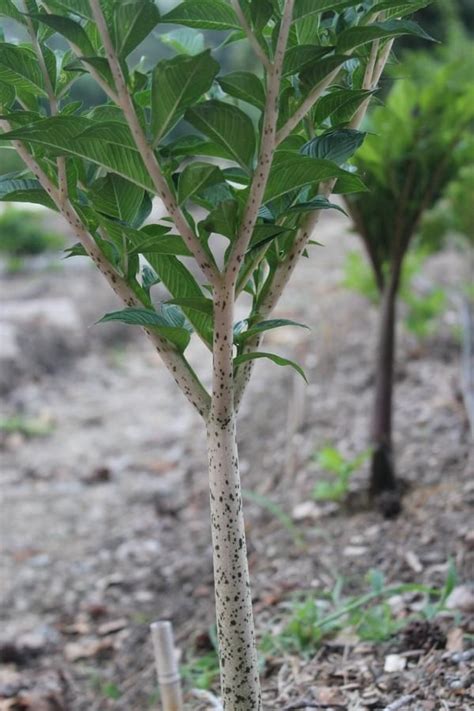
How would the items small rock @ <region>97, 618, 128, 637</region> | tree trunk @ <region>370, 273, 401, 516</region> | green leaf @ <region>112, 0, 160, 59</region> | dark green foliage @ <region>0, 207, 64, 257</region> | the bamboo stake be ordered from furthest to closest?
1. dark green foliage @ <region>0, 207, 64, 257</region>
2. tree trunk @ <region>370, 273, 401, 516</region>
3. small rock @ <region>97, 618, 128, 637</region>
4. the bamboo stake
5. green leaf @ <region>112, 0, 160, 59</region>

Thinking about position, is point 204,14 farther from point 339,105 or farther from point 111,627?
point 111,627

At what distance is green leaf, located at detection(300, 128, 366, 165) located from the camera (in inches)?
35.8

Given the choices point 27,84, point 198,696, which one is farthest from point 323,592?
point 27,84

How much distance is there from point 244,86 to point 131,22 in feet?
0.43

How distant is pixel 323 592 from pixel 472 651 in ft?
1.62

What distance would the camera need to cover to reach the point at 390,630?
1.42 metres

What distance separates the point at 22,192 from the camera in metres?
0.96

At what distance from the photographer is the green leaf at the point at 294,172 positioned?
85cm

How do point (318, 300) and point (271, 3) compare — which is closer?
point (271, 3)

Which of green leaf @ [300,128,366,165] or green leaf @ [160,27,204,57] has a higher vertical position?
green leaf @ [160,27,204,57]

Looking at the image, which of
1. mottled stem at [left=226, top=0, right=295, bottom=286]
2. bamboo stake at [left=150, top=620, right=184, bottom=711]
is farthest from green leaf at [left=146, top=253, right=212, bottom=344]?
bamboo stake at [left=150, top=620, right=184, bottom=711]

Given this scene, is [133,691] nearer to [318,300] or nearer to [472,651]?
[472,651]

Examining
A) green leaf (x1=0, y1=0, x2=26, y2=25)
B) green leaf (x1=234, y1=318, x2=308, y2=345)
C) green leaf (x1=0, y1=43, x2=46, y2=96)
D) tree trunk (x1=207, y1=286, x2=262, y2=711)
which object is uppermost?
green leaf (x1=0, y1=0, x2=26, y2=25)

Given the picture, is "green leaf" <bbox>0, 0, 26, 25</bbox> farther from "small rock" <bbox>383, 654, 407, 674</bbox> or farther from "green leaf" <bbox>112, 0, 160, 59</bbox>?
"small rock" <bbox>383, 654, 407, 674</bbox>
